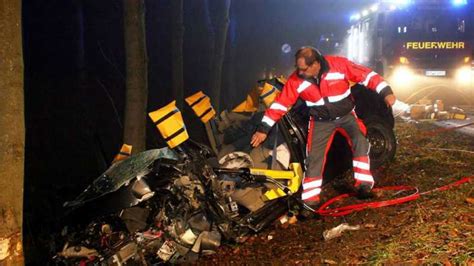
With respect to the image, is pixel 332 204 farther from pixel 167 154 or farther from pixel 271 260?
pixel 167 154

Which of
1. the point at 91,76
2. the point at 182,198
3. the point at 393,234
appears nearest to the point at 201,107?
the point at 182,198

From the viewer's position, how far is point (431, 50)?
1360 centimetres

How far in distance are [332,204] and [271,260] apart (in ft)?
4.64

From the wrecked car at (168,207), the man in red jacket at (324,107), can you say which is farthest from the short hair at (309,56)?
the wrecked car at (168,207)

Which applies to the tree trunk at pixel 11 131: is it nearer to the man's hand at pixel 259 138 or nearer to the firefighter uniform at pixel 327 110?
the man's hand at pixel 259 138

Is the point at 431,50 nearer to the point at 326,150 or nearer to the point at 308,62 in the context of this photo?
the point at 326,150

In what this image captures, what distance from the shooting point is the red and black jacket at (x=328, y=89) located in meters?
4.73

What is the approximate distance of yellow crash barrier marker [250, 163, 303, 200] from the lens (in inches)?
175

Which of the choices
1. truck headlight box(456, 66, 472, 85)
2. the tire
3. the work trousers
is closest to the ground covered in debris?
the tire

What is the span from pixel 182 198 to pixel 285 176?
127 centimetres

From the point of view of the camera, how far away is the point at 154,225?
3678mm

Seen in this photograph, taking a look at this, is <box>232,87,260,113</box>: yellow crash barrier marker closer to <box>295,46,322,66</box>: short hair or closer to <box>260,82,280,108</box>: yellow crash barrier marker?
<box>260,82,280,108</box>: yellow crash barrier marker

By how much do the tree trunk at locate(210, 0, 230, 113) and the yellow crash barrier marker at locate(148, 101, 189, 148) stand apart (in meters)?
7.96

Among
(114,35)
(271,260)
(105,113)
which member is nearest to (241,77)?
(114,35)
